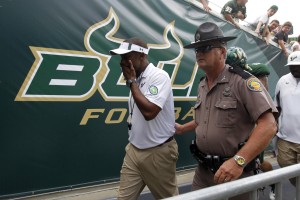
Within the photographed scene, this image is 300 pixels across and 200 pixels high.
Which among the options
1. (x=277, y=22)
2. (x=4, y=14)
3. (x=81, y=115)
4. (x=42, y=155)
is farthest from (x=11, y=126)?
(x=277, y=22)

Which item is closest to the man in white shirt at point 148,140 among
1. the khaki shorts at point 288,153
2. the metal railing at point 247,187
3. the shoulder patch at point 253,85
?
the shoulder patch at point 253,85

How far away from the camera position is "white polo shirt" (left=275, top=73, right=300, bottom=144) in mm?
3035

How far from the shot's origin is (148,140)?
236 centimetres

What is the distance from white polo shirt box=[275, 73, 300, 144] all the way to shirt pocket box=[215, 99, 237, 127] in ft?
4.97

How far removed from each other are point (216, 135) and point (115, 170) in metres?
1.69

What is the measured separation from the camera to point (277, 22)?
22.4ft

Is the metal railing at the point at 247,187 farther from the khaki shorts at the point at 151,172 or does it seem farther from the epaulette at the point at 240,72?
the khaki shorts at the point at 151,172

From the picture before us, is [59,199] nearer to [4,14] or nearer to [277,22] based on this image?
[4,14]

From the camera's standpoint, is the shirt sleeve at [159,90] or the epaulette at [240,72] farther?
the shirt sleeve at [159,90]

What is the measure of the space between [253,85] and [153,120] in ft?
2.76

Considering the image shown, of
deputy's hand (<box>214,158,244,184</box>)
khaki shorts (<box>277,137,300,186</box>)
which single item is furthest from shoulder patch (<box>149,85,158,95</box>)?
khaki shorts (<box>277,137,300,186</box>)

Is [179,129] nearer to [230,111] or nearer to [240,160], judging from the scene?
[230,111]

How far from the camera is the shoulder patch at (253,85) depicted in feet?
5.72

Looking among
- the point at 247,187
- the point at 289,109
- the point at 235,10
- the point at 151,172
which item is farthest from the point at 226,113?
the point at 235,10
